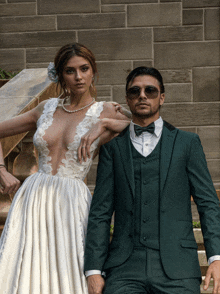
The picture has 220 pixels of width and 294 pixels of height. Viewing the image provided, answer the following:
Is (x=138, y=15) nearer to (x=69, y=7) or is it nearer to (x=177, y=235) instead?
(x=69, y=7)

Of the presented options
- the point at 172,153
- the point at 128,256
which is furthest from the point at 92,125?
the point at 128,256

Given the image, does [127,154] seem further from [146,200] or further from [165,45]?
[165,45]

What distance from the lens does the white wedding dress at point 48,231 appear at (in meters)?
2.33

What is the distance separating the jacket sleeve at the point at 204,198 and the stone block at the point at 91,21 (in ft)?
14.1

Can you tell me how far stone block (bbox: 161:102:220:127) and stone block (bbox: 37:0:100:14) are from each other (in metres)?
1.75

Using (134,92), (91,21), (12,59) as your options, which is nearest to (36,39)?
(12,59)

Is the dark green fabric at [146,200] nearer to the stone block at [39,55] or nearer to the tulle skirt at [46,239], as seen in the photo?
the tulle skirt at [46,239]

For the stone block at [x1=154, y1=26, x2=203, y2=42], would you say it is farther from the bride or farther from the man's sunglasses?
the man's sunglasses

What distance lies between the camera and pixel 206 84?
20.4 ft

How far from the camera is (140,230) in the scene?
219 cm

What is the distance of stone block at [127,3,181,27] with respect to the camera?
20.2 feet

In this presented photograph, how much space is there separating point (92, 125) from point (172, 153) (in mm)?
666

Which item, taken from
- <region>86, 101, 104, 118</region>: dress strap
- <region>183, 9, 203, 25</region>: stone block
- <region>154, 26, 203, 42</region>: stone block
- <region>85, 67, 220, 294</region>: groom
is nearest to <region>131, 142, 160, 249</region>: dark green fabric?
<region>85, 67, 220, 294</region>: groom

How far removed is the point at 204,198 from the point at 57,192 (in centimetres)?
86
